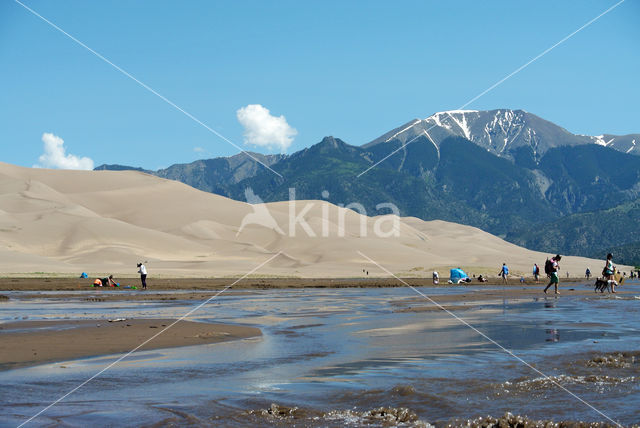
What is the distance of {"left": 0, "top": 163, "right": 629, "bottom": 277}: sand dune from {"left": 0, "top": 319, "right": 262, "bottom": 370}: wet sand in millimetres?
45684

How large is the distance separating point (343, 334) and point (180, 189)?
144 metres

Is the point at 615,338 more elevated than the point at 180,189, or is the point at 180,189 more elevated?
the point at 180,189

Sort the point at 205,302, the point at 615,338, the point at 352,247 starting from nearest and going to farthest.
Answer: the point at 615,338
the point at 205,302
the point at 352,247

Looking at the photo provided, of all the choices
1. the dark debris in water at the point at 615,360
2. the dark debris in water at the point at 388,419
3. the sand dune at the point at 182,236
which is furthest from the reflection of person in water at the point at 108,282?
the dark debris in water at the point at 388,419

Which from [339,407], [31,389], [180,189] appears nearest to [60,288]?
[31,389]

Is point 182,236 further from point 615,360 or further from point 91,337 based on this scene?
point 615,360

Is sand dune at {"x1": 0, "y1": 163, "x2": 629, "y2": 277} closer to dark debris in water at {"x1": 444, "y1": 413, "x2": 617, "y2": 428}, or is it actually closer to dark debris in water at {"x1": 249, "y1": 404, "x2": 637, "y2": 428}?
dark debris in water at {"x1": 249, "y1": 404, "x2": 637, "y2": 428}

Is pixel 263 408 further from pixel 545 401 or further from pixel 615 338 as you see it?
pixel 615 338

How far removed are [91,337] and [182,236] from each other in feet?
325

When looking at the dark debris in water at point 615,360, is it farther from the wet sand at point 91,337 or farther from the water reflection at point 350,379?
the wet sand at point 91,337

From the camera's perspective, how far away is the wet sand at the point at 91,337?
44.5 ft

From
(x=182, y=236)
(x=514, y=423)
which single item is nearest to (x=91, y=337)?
(x=514, y=423)

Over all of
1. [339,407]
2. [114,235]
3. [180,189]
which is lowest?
[339,407]

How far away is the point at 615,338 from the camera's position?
15219 millimetres
